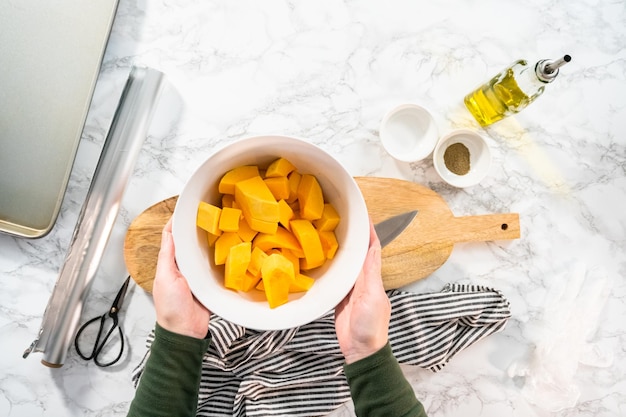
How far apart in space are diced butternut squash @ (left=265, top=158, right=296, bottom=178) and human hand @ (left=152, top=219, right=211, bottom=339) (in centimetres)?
22

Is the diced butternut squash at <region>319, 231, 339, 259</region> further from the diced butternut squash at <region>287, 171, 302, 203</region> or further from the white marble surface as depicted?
the white marble surface

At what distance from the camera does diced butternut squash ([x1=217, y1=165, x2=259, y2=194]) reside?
0.91 metres

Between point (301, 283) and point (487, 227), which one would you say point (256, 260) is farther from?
point (487, 227)

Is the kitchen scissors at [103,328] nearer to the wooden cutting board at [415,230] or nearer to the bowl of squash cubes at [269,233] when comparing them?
the wooden cutting board at [415,230]

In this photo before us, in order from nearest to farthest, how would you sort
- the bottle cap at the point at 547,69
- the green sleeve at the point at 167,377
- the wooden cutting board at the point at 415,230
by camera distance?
1. the green sleeve at the point at 167,377
2. the bottle cap at the point at 547,69
3. the wooden cutting board at the point at 415,230

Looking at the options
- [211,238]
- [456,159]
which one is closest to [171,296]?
[211,238]

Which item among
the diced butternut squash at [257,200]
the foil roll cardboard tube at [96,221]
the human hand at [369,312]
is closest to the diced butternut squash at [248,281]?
the diced butternut squash at [257,200]

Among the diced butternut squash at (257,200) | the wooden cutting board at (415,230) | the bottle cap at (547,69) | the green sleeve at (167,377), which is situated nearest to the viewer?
the diced butternut squash at (257,200)

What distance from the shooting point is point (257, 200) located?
0.88 meters

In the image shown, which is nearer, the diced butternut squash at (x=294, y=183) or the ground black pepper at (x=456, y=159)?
the diced butternut squash at (x=294, y=183)

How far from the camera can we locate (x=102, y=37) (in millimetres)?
1210

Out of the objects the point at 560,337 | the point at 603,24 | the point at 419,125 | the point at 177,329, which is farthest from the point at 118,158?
the point at 603,24

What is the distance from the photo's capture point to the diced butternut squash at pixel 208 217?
909 mm

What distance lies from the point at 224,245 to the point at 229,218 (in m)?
0.05
